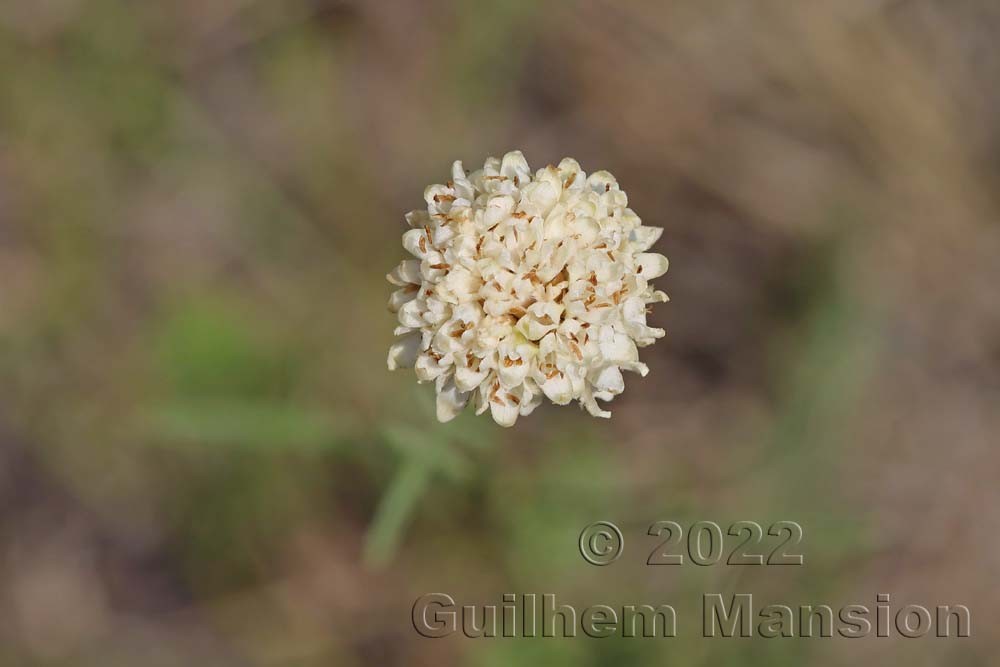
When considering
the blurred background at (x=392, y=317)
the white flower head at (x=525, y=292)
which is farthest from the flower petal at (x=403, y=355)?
the blurred background at (x=392, y=317)

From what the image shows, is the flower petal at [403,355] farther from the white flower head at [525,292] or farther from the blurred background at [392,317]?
the blurred background at [392,317]

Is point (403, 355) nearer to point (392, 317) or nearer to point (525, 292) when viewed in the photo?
point (525, 292)

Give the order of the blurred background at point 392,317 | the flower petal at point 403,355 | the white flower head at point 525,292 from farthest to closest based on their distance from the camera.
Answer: the blurred background at point 392,317, the flower petal at point 403,355, the white flower head at point 525,292

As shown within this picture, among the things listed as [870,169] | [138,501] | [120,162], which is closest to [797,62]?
[870,169]

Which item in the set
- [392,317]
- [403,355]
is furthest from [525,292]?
[392,317]

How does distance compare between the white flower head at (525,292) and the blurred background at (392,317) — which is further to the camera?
the blurred background at (392,317)

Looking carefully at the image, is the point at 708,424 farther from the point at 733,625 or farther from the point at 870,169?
the point at 870,169
